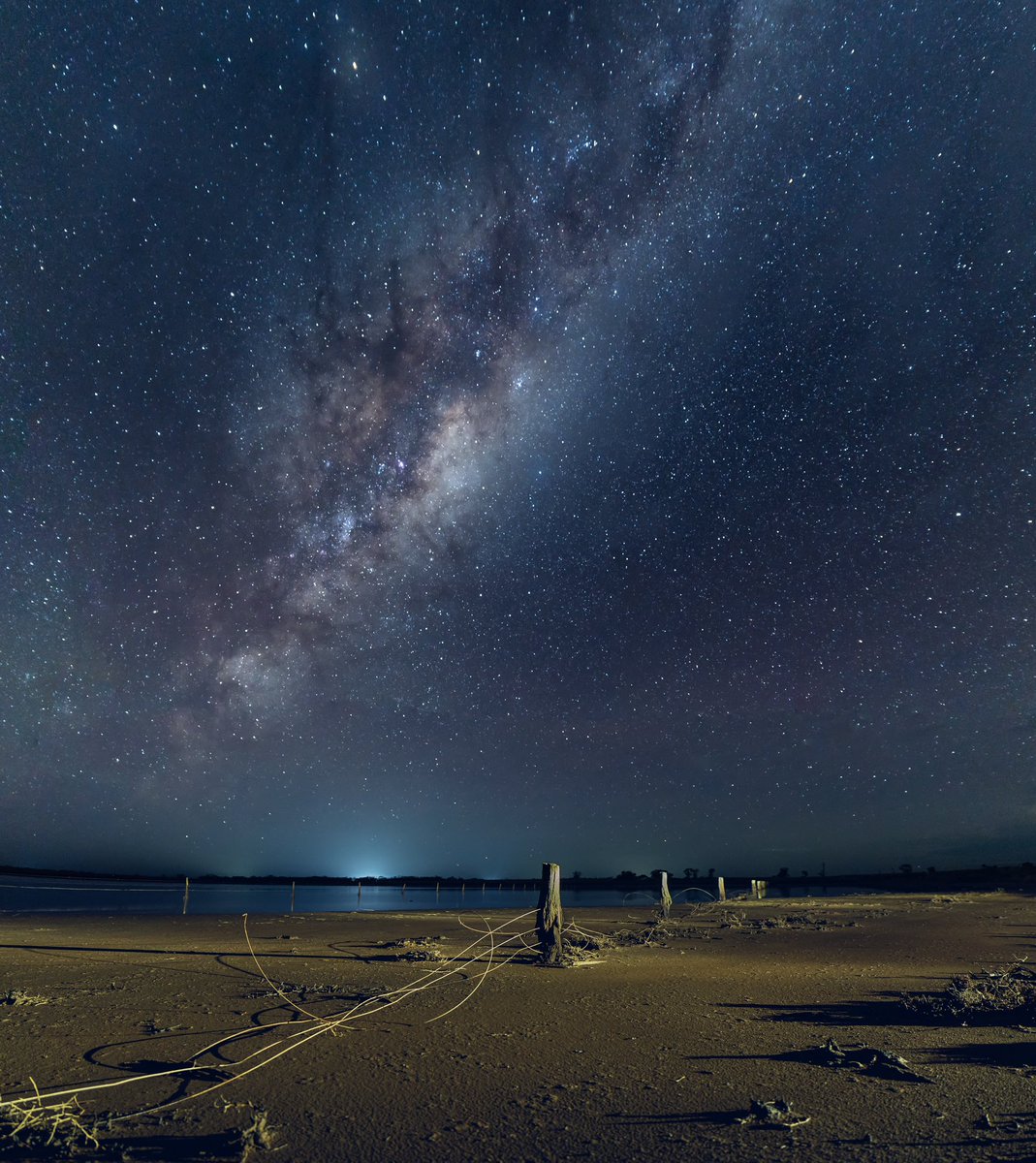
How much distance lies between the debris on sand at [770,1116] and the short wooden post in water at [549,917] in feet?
32.5

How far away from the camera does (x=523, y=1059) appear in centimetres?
819

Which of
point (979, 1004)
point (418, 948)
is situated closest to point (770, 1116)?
point (979, 1004)

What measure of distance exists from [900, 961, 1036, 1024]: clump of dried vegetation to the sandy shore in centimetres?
33

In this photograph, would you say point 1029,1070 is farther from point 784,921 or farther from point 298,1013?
point 784,921

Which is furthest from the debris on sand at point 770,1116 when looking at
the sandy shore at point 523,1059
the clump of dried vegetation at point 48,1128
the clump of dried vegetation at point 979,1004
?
the clump of dried vegetation at point 48,1128

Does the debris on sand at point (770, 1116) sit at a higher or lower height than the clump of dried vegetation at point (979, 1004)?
higher

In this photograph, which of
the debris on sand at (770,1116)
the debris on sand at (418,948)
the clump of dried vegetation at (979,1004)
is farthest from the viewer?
the debris on sand at (418,948)

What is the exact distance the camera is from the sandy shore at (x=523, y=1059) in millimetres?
5777

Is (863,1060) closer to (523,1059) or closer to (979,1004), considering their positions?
(979,1004)

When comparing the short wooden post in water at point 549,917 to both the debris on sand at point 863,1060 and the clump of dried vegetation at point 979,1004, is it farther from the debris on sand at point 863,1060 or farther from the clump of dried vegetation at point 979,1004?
the debris on sand at point 863,1060

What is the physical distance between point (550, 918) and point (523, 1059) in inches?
345

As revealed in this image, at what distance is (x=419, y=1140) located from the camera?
230 inches

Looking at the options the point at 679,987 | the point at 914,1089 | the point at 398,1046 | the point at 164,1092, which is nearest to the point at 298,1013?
the point at 398,1046

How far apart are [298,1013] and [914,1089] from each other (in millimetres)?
8191
